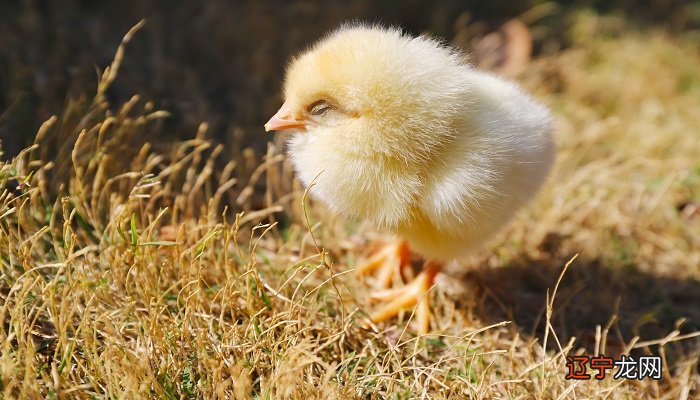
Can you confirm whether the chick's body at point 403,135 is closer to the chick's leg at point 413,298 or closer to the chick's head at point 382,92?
the chick's head at point 382,92

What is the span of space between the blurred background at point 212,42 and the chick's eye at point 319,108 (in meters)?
1.00

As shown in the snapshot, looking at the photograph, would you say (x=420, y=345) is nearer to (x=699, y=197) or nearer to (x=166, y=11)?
(x=699, y=197)

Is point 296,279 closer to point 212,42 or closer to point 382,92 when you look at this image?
point 382,92

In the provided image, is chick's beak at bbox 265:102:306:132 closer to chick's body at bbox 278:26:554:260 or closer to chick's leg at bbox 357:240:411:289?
chick's body at bbox 278:26:554:260

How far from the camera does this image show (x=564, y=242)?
249cm

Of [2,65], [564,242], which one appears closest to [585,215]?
[564,242]

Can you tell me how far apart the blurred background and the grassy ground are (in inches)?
7.0

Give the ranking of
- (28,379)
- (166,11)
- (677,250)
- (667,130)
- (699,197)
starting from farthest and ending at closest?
1. (166,11)
2. (667,130)
3. (699,197)
4. (677,250)
5. (28,379)

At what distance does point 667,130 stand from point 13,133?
2.96 m

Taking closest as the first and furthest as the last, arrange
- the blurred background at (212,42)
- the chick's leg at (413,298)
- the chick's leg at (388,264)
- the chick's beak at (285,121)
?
the chick's beak at (285,121)
the chick's leg at (413,298)
the chick's leg at (388,264)
the blurred background at (212,42)

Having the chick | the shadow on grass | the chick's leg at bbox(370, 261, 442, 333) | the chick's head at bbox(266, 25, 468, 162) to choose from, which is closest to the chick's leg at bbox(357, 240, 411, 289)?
the chick's leg at bbox(370, 261, 442, 333)

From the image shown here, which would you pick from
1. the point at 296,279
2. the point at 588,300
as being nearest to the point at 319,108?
the point at 296,279

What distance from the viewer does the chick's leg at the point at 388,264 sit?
225 centimetres

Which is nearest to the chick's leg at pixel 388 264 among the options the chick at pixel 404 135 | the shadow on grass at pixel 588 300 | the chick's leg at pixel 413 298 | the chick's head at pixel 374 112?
the chick's leg at pixel 413 298
